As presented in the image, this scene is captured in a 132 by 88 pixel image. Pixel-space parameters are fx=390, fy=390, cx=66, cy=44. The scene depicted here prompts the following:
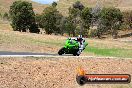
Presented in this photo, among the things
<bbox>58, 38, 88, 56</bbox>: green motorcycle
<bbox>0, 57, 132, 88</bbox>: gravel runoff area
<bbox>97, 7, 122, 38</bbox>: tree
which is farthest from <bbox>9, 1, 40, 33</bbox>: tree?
<bbox>0, 57, 132, 88</bbox>: gravel runoff area

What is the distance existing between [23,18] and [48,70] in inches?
2619

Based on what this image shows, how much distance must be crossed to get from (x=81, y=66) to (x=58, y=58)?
2.04 m

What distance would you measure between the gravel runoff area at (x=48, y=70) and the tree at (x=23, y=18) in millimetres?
61789

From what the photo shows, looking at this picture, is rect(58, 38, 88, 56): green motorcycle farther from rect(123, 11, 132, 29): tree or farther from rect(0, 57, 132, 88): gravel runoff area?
rect(123, 11, 132, 29): tree

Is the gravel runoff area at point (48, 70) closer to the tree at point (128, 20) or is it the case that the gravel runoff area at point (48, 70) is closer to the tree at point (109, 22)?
the tree at point (109, 22)

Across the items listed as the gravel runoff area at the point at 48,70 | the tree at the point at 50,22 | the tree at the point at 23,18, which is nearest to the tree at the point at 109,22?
the tree at the point at 50,22

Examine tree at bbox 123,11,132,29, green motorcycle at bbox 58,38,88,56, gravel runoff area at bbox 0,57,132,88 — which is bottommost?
tree at bbox 123,11,132,29

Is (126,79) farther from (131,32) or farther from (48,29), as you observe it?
(131,32)

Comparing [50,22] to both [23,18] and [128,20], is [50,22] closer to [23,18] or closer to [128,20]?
[23,18]

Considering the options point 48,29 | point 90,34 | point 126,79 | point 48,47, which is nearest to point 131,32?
point 90,34

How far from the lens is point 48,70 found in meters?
28.7

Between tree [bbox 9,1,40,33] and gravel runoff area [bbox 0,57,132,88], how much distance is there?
61789 mm

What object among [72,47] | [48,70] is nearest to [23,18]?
[72,47]

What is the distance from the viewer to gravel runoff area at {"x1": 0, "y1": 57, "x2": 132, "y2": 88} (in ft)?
85.4
